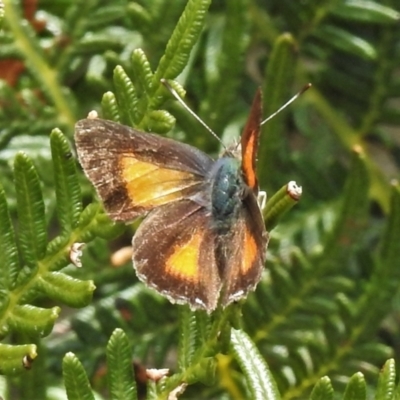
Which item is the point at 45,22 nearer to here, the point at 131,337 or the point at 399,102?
the point at 131,337

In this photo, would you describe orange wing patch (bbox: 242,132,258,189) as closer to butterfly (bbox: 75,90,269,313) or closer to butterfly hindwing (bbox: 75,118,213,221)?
butterfly (bbox: 75,90,269,313)

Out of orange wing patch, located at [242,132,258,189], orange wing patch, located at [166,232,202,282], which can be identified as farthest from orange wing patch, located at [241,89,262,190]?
orange wing patch, located at [166,232,202,282]

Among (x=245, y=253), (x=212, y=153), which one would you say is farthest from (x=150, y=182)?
(x=212, y=153)

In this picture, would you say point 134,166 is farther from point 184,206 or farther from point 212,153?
point 212,153

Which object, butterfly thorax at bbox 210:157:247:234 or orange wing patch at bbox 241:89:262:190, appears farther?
butterfly thorax at bbox 210:157:247:234

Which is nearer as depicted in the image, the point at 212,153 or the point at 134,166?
the point at 134,166

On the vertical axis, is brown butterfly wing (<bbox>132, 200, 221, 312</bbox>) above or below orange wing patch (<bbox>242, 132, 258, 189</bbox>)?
below
